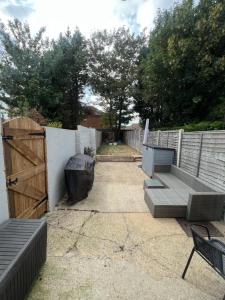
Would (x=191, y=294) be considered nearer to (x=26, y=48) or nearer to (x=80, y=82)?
(x=26, y=48)

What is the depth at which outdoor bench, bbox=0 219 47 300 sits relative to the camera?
1468 millimetres

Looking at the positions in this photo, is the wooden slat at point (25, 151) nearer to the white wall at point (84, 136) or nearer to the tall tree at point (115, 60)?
the white wall at point (84, 136)

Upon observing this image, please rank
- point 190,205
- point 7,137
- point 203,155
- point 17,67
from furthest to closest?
point 17,67 → point 203,155 → point 190,205 → point 7,137

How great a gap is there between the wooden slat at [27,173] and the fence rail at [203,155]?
3.64 m

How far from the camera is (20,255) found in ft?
5.40

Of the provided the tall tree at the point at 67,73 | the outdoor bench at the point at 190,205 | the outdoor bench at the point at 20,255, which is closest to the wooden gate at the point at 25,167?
the outdoor bench at the point at 20,255

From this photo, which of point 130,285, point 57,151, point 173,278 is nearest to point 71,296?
point 130,285

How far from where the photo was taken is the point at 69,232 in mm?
3131

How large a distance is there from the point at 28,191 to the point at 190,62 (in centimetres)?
1035

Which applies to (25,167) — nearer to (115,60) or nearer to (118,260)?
(118,260)

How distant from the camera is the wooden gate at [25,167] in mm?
2598

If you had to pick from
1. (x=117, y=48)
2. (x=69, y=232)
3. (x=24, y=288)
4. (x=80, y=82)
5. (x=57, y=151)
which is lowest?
(x=69, y=232)

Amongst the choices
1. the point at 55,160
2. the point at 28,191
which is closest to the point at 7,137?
the point at 28,191

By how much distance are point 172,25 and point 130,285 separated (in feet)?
38.2
